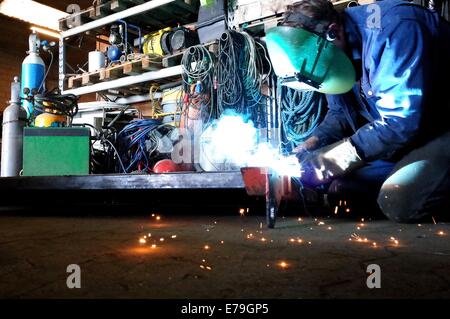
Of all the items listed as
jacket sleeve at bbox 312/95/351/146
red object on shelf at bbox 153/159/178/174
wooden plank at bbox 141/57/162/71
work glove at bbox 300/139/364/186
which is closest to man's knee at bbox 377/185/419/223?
work glove at bbox 300/139/364/186

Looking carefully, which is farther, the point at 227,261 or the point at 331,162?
the point at 331,162

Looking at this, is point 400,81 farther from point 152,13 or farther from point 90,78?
point 90,78

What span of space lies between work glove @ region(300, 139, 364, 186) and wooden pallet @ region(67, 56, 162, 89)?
296 cm

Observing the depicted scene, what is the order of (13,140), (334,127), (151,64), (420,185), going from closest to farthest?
(420,185)
(334,127)
(13,140)
(151,64)

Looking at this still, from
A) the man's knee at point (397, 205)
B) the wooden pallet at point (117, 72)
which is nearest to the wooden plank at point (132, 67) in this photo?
the wooden pallet at point (117, 72)

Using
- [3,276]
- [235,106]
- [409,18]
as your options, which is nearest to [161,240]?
[3,276]

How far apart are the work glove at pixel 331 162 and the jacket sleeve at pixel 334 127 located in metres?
0.55

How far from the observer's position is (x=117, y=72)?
5035 mm

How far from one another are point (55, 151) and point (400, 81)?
9.26 feet

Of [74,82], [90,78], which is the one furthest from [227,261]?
[74,82]

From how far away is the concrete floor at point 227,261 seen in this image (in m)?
0.97

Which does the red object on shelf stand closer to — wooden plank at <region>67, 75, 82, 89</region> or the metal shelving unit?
the metal shelving unit

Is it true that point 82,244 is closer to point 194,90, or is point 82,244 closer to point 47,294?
point 47,294

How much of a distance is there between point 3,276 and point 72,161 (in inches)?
91.3
